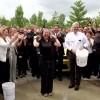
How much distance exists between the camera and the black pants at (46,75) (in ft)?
23.8

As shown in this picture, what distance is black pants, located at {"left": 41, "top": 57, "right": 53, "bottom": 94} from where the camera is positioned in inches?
286

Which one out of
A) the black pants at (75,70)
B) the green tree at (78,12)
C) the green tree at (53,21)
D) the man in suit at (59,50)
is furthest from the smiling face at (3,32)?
the green tree at (78,12)

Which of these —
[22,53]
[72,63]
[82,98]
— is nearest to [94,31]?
[72,63]

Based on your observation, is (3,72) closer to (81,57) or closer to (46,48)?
(46,48)

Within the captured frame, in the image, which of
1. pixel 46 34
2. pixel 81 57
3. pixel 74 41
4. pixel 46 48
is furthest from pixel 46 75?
pixel 74 41

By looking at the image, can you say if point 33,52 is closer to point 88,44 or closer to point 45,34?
point 88,44

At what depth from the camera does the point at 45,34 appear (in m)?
7.16

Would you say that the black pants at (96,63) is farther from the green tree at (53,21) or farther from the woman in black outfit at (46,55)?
the green tree at (53,21)

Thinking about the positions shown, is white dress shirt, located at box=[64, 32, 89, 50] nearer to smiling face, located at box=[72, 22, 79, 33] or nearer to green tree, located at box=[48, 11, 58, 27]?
smiling face, located at box=[72, 22, 79, 33]

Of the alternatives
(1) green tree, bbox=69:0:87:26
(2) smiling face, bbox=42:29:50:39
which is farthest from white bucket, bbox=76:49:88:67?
(1) green tree, bbox=69:0:87:26

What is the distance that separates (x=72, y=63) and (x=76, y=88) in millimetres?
794

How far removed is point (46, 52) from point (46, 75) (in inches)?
25.7

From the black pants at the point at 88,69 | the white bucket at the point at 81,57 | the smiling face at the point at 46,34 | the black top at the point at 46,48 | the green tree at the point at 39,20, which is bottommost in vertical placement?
the black pants at the point at 88,69

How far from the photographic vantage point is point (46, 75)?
7293 millimetres
